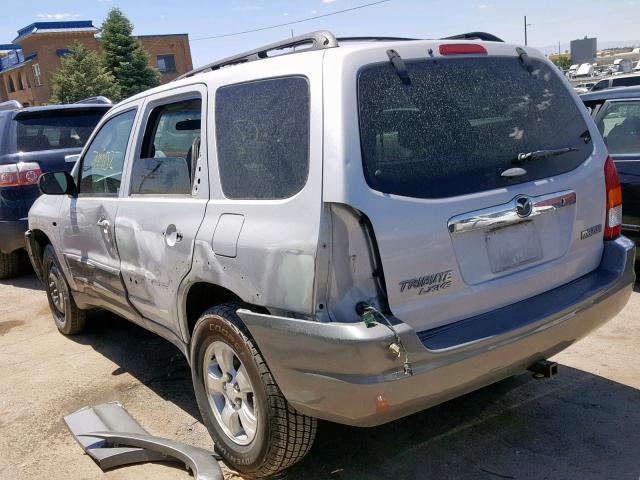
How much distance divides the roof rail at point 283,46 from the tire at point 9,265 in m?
5.35

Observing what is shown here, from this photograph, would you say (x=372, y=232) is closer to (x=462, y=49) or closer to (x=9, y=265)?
(x=462, y=49)

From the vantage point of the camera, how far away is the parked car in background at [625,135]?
5.42 m

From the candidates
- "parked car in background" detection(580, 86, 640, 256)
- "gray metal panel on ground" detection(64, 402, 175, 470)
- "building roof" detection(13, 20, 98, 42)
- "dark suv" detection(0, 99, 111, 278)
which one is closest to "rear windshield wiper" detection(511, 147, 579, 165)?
"gray metal panel on ground" detection(64, 402, 175, 470)

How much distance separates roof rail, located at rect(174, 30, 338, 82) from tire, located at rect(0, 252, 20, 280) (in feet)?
17.5

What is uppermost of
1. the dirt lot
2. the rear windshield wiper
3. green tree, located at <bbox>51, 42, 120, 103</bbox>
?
green tree, located at <bbox>51, 42, 120, 103</bbox>

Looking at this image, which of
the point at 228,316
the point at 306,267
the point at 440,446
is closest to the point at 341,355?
the point at 306,267

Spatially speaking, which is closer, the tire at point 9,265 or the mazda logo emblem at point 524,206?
the mazda logo emblem at point 524,206

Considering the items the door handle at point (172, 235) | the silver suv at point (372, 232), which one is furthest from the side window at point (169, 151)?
the door handle at point (172, 235)

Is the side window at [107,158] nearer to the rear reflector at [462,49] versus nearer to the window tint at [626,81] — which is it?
the rear reflector at [462,49]

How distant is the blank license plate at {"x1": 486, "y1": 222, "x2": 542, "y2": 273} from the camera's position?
8.80ft

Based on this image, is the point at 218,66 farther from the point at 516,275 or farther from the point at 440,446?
the point at 440,446

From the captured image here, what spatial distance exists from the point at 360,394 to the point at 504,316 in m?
0.79

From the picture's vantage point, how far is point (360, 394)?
7.69 feet

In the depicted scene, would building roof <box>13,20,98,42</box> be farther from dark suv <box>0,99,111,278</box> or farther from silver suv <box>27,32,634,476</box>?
silver suv <box>27,32,634,476</box>
